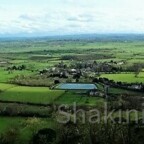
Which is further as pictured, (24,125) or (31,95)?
(31,95)

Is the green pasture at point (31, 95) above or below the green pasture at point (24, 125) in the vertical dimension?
below

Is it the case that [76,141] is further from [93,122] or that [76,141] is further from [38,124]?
[38,124]

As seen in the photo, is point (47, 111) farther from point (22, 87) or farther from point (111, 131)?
point (22, 87)

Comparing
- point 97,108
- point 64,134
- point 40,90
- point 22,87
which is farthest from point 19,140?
point 22,87

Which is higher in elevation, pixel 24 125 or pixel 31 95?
pixel 24 125

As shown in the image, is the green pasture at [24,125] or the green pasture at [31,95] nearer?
the green pasture at [24,125]

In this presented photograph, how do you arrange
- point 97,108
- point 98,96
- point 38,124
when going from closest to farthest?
point 38,124 < point 97,108 < point 98,96

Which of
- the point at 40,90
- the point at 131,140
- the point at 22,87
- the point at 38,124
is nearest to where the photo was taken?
the point at 131,140

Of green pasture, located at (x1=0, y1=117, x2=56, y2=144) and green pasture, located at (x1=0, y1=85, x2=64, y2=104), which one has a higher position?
green pasture, located at (x1=0, y1=117, x2=56, y2=144)

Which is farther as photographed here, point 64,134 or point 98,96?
point 98,96

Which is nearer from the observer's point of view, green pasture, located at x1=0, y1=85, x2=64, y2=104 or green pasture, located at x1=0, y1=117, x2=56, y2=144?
green pasture, located at x1=0, y1=117, x2=56, y2=144
